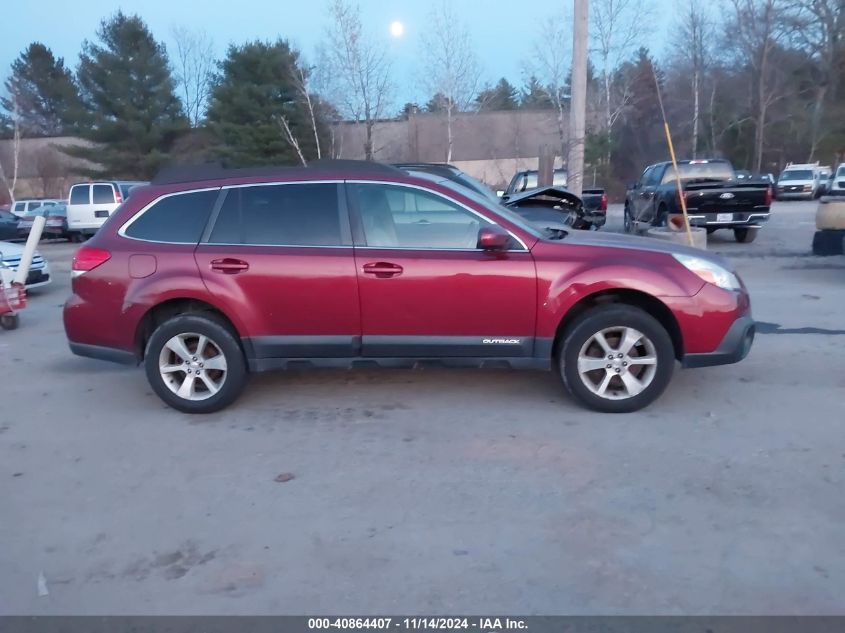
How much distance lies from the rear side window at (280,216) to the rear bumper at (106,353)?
1109mm

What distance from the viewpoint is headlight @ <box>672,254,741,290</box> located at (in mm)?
5645

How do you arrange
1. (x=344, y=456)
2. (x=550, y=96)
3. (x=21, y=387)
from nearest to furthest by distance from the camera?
(x=344, y=456) < (x=21, y=387) < (x=550, y=96)

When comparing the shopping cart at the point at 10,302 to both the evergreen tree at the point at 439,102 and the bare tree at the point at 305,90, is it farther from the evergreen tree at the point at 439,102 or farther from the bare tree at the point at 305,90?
the evergreen tree at the point at 439,102

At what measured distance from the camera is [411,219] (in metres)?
5.77

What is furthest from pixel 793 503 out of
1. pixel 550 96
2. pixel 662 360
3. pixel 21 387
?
pixel 550 96

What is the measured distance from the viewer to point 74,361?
7848 millimetres

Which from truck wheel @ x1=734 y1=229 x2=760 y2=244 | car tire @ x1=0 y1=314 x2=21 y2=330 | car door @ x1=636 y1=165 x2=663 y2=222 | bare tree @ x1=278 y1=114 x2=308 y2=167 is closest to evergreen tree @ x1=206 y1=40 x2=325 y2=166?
bare tree @ x1=278 y1=114 x2=308 y2=167

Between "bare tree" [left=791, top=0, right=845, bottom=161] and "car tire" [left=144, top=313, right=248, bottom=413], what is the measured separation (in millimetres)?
51537

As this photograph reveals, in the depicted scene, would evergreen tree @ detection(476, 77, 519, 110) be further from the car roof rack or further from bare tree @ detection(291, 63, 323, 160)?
the car roof rack

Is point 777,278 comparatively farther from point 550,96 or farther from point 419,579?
point 550,96

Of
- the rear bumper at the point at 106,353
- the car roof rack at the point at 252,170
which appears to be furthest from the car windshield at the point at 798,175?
the rear bumper at the point at 106,353

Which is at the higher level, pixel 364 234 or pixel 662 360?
pixel 364 234

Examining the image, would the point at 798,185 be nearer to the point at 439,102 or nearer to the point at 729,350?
the point at 439,102

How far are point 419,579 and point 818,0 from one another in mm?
54680
